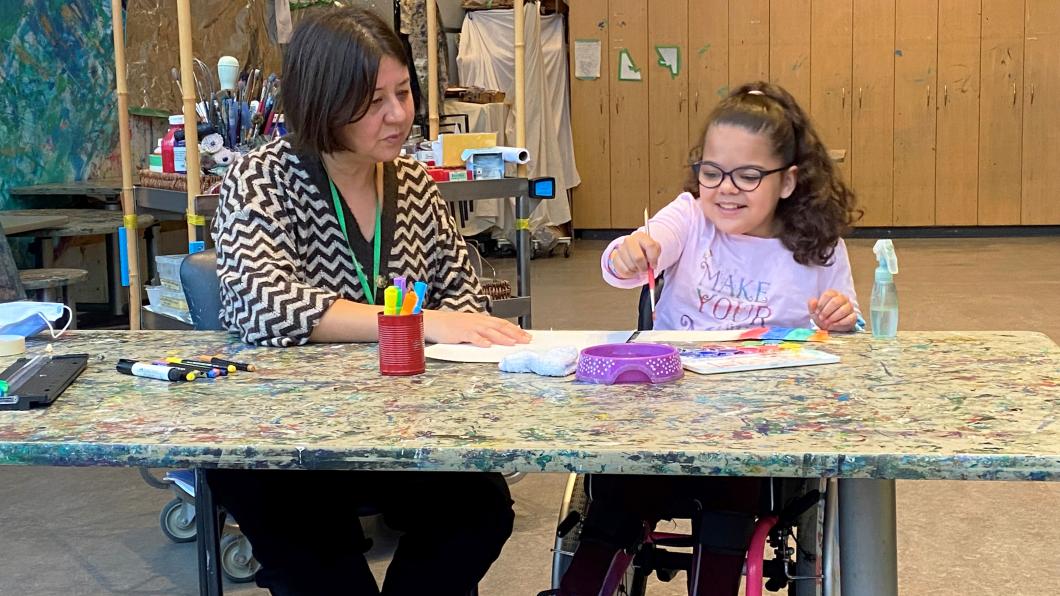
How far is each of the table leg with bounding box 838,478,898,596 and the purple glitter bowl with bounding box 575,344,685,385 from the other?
24 centimetres

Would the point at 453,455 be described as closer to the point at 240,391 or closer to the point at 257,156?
the point at 240,391

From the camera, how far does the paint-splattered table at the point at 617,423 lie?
1.06 m

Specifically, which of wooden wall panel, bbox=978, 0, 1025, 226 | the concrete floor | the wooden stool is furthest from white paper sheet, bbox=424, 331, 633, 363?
wooden wall panel, bbox=978, 0, 1025, 226

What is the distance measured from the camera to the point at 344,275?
1.80 metres

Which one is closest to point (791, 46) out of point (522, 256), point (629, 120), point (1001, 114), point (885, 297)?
point (629, 120)

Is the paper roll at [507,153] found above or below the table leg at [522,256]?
above

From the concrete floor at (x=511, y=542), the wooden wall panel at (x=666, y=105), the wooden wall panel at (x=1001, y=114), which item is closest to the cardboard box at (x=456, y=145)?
the concrete floor at (x=511, y=542)

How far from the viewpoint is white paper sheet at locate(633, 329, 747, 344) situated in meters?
1.64

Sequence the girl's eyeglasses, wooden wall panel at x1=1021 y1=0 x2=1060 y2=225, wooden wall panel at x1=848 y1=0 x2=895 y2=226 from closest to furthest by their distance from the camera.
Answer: the girl's eyeglasses
wooden wall panel at x1=1021 y1=0 x2=1060 y2=225
wooden wall panel at x1=848 y1=0 x2=895 y2=226

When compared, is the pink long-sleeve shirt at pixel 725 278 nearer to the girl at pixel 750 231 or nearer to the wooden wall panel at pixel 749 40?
the girl at pixel 750 231

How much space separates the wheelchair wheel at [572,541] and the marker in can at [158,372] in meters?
0.54

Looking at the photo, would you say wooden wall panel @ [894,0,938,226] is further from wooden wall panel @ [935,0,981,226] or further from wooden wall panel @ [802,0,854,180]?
wooden wall panel @ [802,0,854,180]

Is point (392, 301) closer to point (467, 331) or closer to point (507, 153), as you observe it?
point (467, 331)

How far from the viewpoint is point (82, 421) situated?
4.04 feet
